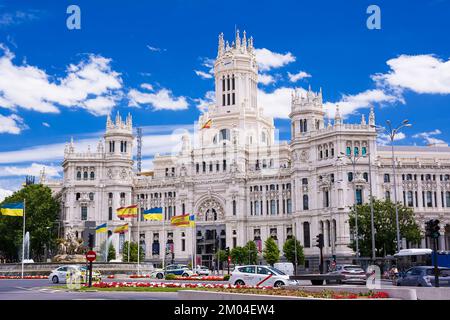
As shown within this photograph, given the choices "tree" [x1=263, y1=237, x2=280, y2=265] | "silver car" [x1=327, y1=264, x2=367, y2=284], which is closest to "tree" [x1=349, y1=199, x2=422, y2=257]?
"tree" [x1=263, y1=237, x2=280, y2=265]

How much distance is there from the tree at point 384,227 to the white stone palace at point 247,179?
1643 cm

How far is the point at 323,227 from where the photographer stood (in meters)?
106

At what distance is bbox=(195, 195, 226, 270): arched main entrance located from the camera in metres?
123

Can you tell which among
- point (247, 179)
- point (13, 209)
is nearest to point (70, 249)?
point (13, 209)

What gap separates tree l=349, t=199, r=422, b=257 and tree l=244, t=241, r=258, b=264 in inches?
1166

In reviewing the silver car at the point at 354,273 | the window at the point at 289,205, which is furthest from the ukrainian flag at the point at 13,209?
the window at the point at 289,205

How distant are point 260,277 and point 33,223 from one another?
88.7 metres

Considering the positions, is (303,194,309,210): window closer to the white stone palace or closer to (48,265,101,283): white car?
the white stone palace

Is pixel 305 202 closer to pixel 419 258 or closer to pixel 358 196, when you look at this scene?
pixel 358 196

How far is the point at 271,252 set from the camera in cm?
10562

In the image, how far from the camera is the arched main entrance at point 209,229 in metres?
123

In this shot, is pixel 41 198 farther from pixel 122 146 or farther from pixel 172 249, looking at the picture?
pixel 172 249

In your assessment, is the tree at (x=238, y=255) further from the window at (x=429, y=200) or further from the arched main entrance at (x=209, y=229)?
the window at (x=429, y=200)
